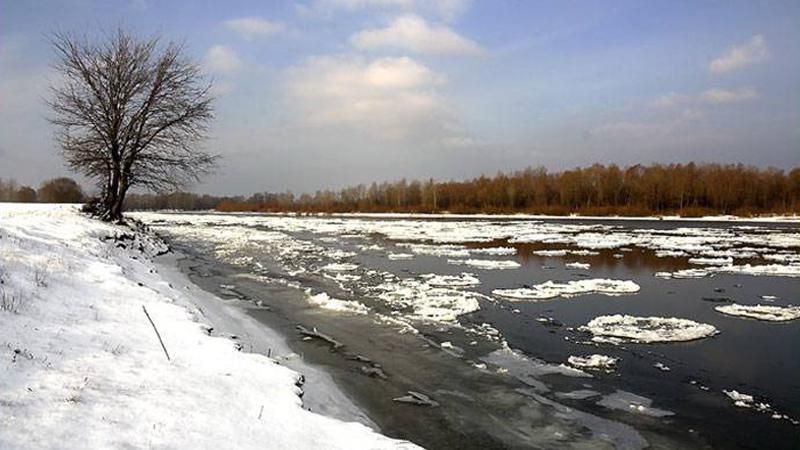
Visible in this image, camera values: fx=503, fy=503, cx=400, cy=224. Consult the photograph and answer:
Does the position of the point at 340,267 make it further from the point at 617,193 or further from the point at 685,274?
the point at 617,193

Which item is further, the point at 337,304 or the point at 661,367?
the point at 337,304

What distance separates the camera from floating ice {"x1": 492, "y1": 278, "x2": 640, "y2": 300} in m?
14.1

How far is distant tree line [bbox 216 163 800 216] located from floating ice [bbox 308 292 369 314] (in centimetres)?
7616

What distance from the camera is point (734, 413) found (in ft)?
21.3

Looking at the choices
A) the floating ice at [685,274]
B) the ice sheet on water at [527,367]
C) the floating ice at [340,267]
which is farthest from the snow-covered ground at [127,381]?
the floating ice at [685,274]

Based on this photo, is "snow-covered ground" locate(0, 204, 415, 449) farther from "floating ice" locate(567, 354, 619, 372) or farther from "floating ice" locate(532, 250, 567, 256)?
"floating ice" locate(532, 250, 567, 256)

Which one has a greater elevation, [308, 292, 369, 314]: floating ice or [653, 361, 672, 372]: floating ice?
[308, 292, 369, 314]: floating ice

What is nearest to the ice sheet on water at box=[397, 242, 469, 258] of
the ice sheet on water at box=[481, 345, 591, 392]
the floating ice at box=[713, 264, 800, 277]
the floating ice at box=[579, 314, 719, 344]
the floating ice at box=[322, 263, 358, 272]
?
the floating ice at box=[322, 263, 358, 272]

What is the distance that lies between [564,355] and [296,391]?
5.02 m

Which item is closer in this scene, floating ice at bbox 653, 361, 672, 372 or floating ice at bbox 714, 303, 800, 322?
floating ice at bbox 653, 361, 672, 372

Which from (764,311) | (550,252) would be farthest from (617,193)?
(764,311)

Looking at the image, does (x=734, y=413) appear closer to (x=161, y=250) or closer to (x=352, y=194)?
(x=161, y=250)

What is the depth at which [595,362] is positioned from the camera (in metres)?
8.38

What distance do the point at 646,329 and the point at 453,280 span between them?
7.09 meters
